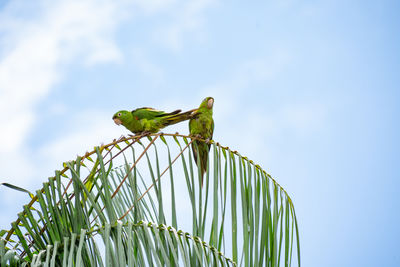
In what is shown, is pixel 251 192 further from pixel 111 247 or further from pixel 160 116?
pixel 160 116

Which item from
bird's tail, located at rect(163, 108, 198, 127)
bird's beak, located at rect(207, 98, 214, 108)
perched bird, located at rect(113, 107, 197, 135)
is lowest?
bird's tail, located at rect(163, 108, 198, 127)

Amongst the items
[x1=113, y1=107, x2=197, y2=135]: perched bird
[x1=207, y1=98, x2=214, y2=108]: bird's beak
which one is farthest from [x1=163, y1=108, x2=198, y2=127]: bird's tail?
[x1=207, y1=98, x2=214, y2=108]: bird's beak

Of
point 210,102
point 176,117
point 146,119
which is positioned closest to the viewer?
point 176,117

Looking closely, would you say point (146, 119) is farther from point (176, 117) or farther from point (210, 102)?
point (210, 102)

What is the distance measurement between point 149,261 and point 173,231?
16 centimetres

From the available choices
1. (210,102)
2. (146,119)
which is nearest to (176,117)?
(146,119)

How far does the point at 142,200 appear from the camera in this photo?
2975mm

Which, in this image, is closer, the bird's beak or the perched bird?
the perched bird

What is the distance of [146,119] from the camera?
164 inches

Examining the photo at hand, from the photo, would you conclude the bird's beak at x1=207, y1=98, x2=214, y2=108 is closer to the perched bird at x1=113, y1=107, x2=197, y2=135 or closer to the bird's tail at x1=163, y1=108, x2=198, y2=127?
the perched bird at x1=113, y1=107, x2=197, y2=135

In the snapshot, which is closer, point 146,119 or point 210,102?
point 146,119

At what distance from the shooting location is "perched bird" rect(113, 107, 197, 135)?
3900 millimetres

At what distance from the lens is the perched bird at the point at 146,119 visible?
390 cm

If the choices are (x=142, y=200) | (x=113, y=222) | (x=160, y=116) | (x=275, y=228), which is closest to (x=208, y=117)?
(x=160, y=116)
